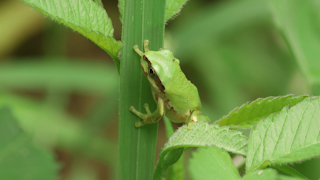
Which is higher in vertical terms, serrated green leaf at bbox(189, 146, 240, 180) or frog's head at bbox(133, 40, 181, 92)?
frog's head at bbox(133, 40, 181, 92)

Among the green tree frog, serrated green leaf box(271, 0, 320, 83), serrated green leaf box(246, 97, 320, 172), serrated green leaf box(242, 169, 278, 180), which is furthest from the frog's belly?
serrated green leaf box(242, 169, 278, 180)

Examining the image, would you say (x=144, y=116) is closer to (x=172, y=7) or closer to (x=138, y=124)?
(x=138, y=124)

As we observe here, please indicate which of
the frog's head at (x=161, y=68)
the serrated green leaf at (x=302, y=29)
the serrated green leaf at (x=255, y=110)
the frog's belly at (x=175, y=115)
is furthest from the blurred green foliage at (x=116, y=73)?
the serrated green leaf at (x=255, y=110)

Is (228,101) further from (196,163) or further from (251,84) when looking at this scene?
(196,163)

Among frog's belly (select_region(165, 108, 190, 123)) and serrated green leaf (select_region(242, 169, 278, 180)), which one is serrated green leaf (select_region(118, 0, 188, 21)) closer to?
serrated green leaf (select_region(242, 169, 278, 180))

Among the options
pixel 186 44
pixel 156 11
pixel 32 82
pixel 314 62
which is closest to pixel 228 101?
pixel 186 44

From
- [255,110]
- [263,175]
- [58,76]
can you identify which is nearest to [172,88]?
[255,110]

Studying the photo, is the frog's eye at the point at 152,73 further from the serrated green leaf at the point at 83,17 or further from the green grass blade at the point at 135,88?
the serrated green leaf at the point at 83,17
